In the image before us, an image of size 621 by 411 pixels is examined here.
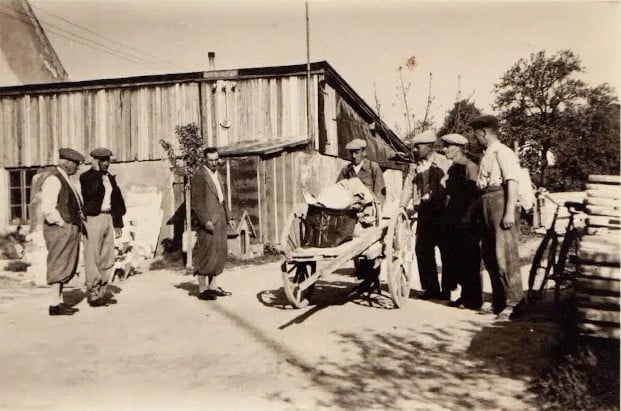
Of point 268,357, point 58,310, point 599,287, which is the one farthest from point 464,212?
point 58,310

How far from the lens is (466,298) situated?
5.80 metres

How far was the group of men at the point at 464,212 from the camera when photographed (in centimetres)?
516

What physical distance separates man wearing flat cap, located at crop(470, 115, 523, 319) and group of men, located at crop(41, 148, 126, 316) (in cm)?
430

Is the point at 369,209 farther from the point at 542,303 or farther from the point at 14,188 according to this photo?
the point at 14,188

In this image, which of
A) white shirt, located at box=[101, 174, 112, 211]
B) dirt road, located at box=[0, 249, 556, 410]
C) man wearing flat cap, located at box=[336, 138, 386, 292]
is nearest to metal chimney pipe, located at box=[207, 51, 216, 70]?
white shirt, located at box=[101, 174, 112, 211]

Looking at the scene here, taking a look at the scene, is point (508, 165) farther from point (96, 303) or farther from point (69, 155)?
point (96, 303)

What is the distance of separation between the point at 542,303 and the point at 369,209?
2183 millimetres

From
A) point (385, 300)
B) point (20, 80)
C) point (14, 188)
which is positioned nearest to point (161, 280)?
point (385, 300)

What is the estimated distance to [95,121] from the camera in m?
14.4

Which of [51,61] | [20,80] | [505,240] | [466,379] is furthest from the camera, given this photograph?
[51,61]

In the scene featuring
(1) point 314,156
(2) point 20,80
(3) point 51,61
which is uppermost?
(3) point 51,61

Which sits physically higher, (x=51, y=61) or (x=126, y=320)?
(x=51, y=61)

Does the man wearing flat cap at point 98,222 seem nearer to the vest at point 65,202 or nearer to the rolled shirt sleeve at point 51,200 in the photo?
the vest at point 65,202

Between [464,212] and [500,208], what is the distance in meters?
0.64
